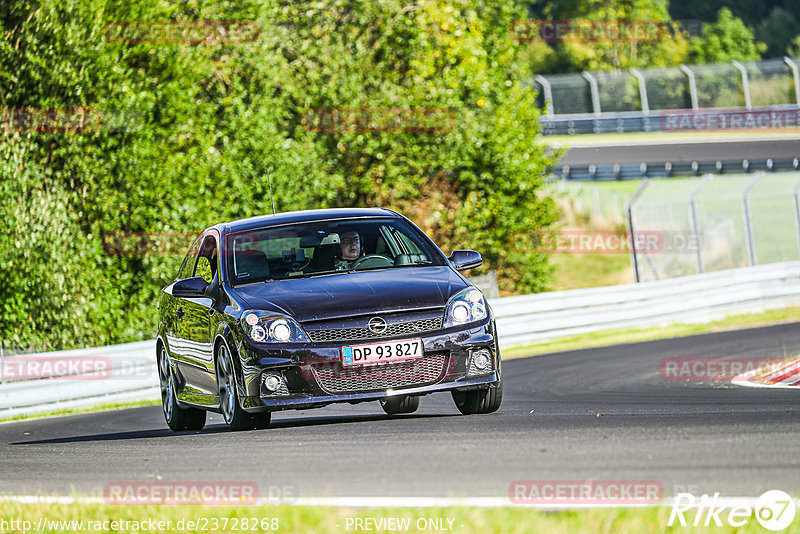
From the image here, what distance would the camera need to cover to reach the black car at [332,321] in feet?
27.9

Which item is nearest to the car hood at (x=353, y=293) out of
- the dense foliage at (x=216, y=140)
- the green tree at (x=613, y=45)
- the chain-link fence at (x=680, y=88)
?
the dense foliage at (x=216, y=140)

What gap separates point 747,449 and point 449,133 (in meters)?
23.5

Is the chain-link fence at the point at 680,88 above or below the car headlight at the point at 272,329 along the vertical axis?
below

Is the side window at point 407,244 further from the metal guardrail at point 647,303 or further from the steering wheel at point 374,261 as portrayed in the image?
the metal guardrail at point 647,303

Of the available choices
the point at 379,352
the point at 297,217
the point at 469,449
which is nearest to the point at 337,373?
the point at 379,352

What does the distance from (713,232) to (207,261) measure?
2313 centimetres

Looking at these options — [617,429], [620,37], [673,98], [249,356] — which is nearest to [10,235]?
[249,356]

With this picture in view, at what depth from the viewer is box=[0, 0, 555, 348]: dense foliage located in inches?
870

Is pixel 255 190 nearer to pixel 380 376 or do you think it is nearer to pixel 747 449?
pixel 380 376

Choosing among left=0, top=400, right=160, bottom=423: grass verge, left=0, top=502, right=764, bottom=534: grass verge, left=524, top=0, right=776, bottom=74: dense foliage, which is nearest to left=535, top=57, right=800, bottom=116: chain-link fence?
left=524, top=0, right=776, bottom=74: dense foliage

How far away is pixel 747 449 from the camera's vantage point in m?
6.51

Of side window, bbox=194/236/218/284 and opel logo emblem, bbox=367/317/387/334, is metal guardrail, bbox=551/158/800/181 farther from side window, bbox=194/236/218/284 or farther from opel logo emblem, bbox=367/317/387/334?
opel logo emblem, bbox=367/317/387/334

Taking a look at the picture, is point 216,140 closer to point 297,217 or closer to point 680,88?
point 297,217

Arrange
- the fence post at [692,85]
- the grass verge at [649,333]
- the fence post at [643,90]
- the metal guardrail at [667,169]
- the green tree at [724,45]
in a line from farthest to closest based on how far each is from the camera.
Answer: the green tree at [724,45], the fence post at [643,90], the fence post at [692,85], the metal guardrail at [667,169], the grass verge at [649,333]
